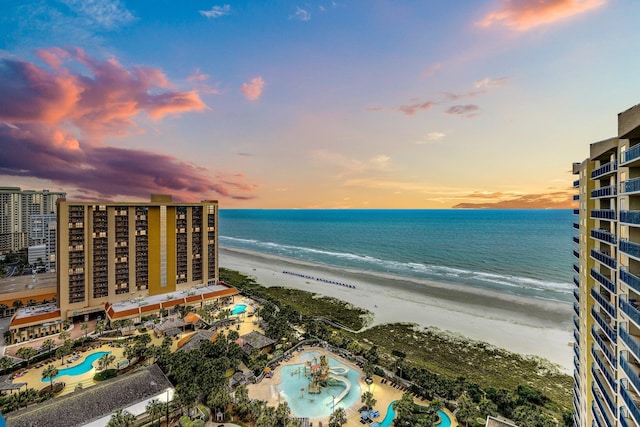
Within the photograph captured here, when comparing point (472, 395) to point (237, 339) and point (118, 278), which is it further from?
point (118, 278)

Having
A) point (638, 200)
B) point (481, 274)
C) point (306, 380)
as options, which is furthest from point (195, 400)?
point (481, 274)

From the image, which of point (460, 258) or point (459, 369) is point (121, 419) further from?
point (460, 258)

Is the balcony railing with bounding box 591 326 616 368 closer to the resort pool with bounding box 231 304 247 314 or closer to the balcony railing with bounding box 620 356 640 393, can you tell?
the balcony railing with bounding box 620 356 640 393

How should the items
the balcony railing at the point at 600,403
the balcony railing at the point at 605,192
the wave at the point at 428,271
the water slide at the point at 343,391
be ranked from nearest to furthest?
the balcony railing at the point at 605,192 → the balcony railing at the point at 600,403 → the water slide at the point at 343,391 → the wave at the point at 428,271

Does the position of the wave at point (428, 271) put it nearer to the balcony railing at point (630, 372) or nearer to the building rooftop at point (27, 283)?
the balcony railing at point (630, 372)

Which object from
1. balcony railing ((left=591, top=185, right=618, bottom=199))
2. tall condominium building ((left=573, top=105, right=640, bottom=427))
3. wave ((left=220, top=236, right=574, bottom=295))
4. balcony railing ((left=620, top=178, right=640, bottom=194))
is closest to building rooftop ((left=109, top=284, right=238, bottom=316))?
wave ((left=220, top=236, right=574, bottom=295))

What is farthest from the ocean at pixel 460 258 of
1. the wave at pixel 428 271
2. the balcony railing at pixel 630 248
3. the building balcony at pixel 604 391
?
the balcony railing at pixel 630 248
